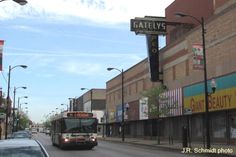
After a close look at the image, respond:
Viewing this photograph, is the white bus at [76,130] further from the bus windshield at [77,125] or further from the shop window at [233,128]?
the shop window at [233,128]

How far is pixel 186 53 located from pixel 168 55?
6153 millimetres

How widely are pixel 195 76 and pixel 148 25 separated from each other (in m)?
13.3

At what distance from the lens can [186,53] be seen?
51281mm

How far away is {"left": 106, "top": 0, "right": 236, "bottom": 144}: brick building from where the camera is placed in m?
41.1

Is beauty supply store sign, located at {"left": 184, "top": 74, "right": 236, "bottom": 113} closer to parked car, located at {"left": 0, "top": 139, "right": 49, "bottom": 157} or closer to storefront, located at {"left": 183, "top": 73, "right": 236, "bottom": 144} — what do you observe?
storefront, located at {"left": 183, "top": 73, "right": 236, "bottom": 144}

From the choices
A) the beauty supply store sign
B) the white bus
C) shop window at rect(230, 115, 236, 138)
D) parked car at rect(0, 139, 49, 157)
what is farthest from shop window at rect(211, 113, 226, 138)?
parked car at rect(0, 139, 49, 157)

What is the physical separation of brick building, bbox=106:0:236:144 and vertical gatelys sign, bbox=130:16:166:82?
0.98 meters

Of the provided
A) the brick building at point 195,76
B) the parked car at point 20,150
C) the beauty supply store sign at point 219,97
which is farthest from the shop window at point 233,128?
the parked car at point 20,150

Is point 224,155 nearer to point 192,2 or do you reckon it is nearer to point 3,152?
point 3,152

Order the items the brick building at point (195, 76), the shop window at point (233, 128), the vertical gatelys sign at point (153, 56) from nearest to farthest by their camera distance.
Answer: the shop window at point (233, 128) < the brick building at point (195, 76) < the vertical gatelys sign at point (153, 56)

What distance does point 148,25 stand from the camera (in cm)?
5919

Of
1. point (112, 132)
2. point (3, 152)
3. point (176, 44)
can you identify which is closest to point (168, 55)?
point (176, 44)

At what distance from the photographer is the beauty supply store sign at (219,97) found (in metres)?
39.9

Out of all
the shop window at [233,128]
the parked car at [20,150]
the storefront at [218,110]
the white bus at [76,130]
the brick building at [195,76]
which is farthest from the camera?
the brick building at [195,76]
